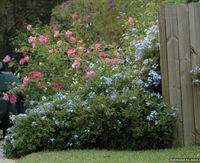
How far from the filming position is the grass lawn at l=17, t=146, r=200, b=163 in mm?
6484

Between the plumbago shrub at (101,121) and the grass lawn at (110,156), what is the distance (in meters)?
0.23

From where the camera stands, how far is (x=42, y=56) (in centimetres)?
1083

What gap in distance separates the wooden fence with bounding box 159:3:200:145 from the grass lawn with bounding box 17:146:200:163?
33 cm

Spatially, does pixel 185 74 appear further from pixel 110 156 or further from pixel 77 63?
pixel 77 63

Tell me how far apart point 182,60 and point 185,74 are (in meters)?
0.18

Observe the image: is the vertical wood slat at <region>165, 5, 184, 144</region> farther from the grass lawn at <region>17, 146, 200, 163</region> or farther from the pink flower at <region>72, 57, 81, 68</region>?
the pink flower at <region>72, 57, 81, 68</region>

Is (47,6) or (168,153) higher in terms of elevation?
(47,6)

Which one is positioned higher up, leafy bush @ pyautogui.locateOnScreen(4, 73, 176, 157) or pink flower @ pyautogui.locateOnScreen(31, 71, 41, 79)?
pink flower @ pyautogui.locateOnScreen(31, 71, 41, 79)

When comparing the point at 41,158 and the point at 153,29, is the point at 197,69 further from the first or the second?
the point at 41,158

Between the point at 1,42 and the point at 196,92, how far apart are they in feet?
67.0

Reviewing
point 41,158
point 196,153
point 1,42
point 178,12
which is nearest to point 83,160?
point 41,158

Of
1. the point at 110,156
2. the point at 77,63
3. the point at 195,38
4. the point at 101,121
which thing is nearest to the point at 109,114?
the point at 101,121

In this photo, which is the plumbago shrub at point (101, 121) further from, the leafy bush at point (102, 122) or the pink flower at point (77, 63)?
the pink flower at point (77, 63)

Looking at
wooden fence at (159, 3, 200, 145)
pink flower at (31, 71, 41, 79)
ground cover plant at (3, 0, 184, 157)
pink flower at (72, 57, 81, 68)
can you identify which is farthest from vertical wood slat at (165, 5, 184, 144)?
pink flower at (31, 71, 41, 79)
